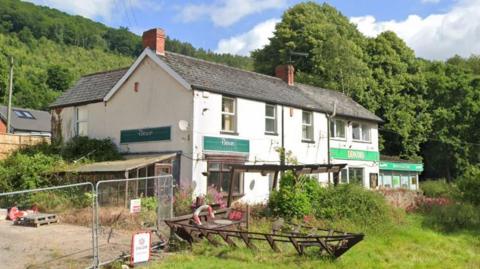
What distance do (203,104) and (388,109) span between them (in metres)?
26.7

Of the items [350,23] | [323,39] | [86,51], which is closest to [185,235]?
[323,39]

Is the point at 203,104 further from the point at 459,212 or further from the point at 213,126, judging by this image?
the point at 459,212

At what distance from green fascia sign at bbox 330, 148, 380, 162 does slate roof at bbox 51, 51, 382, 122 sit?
2220 millimetres

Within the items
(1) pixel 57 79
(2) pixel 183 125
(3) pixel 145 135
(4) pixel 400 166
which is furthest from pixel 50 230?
(1) pixel 57 79

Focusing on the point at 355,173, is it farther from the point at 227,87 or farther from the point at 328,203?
the point at 328,203

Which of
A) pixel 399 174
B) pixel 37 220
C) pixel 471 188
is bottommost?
pixel 37 220

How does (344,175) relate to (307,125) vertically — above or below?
below

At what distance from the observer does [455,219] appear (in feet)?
74.8

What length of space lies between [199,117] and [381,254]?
10.3 metres

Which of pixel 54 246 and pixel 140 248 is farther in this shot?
pixel 54 246

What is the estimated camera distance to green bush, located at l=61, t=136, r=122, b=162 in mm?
25034

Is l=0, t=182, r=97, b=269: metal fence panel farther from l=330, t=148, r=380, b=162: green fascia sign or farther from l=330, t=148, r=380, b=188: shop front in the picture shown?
l=330, t=148, r=380, b=188: shop front

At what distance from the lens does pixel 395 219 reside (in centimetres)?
2134

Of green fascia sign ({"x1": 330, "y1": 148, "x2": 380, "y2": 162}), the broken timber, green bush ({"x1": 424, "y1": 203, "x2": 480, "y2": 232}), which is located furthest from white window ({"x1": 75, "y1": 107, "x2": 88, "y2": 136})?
green bush ({"x1": 424, "y1": 203, "x2": 480, "y2": 232})
